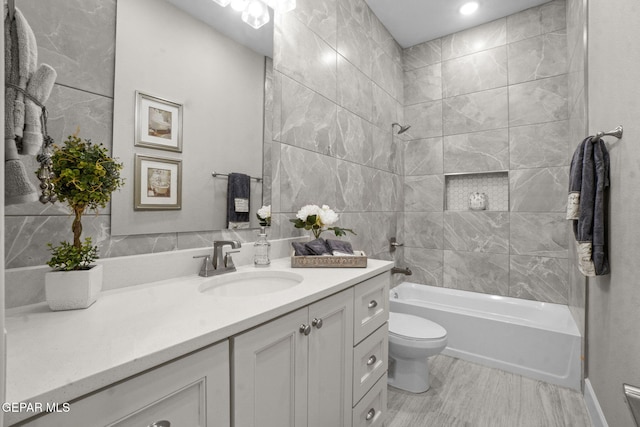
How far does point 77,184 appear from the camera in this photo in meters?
0.81

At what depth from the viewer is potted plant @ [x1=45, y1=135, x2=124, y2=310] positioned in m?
0.78

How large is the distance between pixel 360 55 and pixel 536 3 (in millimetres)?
1582

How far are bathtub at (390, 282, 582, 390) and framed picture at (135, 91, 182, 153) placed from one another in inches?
87.4

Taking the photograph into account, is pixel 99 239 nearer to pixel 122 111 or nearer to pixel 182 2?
pixel 122 111

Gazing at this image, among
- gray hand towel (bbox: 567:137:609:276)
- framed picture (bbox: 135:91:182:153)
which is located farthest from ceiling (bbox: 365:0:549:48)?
framed picture (bbox: 135:91:182:153)

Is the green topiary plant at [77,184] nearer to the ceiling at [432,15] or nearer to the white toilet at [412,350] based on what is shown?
the white toilet at [412,350]

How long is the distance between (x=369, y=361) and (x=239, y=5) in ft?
6.05

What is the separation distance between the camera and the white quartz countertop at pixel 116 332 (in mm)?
479

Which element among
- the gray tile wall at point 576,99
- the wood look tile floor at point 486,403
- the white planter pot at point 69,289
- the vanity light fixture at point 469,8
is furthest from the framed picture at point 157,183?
the vanity light fixture at point 469,8

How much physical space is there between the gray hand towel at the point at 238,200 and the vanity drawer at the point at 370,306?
0.66 meters

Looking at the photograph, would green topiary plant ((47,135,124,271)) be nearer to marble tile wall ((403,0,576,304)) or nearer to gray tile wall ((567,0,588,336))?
gray tile wall ((567,0,588,336))

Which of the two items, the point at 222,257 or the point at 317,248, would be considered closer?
the point at 222,257

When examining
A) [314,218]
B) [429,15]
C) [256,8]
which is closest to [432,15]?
[429,15]

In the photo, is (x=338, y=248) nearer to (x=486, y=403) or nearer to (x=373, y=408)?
(x=373, y=408)
